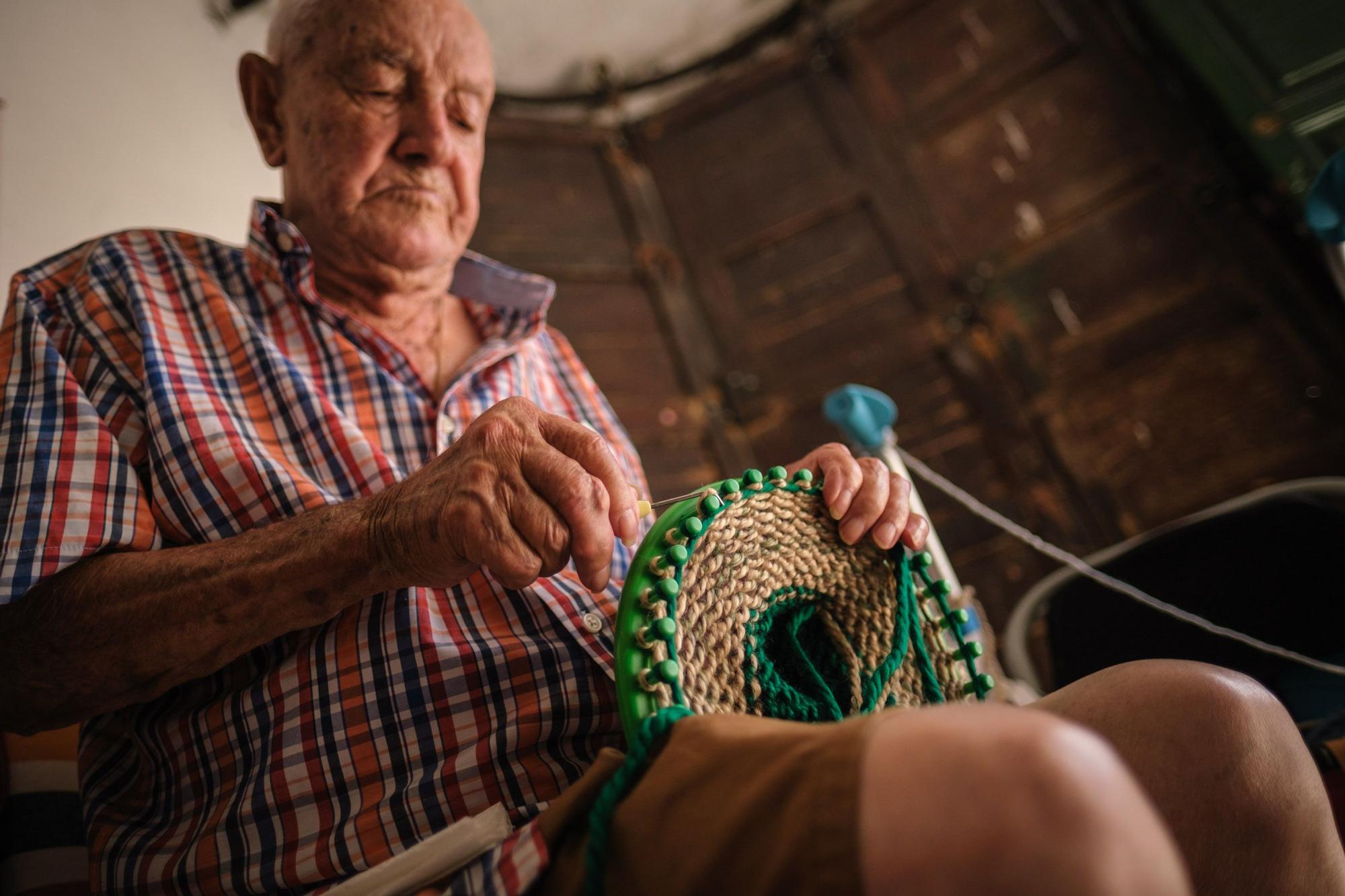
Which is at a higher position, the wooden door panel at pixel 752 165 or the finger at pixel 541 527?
the wooden door panel at pixel 752 165

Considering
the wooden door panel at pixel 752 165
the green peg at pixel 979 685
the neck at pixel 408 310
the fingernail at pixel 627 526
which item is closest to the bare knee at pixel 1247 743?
the green peg at pixel 979 685

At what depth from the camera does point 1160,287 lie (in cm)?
222

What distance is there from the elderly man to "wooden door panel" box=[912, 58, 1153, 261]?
2.06 metres

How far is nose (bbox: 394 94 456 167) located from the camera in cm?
103

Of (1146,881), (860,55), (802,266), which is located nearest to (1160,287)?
(802,266)

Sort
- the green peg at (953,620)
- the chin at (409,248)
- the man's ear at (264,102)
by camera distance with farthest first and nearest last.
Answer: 1. the man's ear at (264,102)
2. the chin at (409,248)
3. the green peg at (953,620)

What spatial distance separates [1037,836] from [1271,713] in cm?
48

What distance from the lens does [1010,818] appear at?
289mm

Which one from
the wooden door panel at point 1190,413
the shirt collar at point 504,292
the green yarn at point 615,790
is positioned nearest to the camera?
the green yarn at point 615,790

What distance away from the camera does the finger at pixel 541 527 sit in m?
0.56

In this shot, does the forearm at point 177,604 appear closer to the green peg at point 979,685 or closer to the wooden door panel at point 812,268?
the green peg at point 979,685

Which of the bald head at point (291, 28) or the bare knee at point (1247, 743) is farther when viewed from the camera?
the bald head at point (291, 28)

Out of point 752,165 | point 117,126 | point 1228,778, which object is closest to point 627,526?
point 1228,778

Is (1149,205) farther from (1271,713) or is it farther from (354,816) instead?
(354,816)
